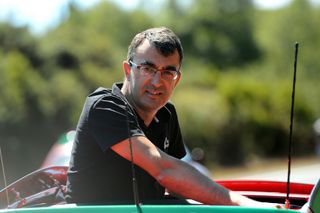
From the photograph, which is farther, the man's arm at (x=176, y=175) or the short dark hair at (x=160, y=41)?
the short dark hair at (x=160, y=41)

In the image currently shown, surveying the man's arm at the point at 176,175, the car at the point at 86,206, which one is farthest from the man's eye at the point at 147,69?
the car at the point at 86,206

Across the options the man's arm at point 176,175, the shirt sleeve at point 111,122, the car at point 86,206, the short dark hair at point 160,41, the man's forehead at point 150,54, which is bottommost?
the car at point 86,206

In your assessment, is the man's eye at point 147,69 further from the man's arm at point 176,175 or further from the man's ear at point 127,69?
the man's arm at point 176,175

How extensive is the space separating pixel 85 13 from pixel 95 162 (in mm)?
47124

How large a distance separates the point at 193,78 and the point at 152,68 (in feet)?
102

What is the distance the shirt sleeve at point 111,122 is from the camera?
278 centimetres

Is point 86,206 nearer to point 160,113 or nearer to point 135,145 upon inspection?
point 135,145

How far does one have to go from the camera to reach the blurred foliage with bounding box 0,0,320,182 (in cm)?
2191

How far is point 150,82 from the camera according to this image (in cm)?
305

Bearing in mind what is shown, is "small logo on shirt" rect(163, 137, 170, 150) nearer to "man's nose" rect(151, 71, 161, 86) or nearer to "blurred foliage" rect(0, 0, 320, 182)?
"man's nose" rect(151, 71, 161, 86)

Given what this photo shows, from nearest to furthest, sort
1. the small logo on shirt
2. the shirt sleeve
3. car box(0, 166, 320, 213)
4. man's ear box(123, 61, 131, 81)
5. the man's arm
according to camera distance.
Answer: car box(0, 166, 320, 213)
the man's arm
the shirt sleeve
man's ear box(123, 61, 131, 81)
the small logo on shirt

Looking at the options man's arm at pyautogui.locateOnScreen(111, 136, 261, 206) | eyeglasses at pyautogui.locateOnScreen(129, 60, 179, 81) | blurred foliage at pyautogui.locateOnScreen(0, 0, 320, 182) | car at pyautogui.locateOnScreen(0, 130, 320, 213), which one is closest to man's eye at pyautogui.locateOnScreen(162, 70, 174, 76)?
eyeglasses at pyautogui.locateOnScreen(129, 60, 179, 81)

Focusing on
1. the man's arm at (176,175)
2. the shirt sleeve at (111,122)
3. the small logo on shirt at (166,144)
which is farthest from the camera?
the small logo on shirt at (166,144)

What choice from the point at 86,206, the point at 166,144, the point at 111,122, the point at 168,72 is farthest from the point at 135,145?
the point at 166,144
